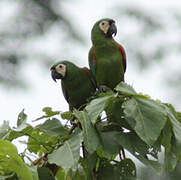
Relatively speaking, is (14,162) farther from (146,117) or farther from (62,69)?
(62,69)

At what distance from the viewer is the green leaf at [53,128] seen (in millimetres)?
2090

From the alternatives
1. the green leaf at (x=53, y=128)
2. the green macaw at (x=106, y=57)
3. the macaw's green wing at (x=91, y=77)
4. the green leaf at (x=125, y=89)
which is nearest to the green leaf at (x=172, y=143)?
the green leaf at (x=125, y=89)

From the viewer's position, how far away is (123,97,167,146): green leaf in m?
1.91

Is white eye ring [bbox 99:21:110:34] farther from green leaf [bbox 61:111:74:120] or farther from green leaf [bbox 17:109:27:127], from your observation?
green leaf [bbox 17:109:27:127]

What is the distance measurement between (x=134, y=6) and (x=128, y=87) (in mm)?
6966

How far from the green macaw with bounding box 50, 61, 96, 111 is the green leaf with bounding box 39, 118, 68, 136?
3.94ft

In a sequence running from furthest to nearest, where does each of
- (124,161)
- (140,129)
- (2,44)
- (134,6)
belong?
1. (134,6)
2. (2,44)
3. (124,161)
4. (140,129)

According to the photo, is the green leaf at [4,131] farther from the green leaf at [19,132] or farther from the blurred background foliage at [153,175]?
the blurred background foliage at [153,175]

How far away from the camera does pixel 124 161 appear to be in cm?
222

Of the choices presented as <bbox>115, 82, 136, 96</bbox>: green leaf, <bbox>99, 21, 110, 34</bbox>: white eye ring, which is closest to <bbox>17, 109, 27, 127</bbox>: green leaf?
<bbox>115, 82, 136, 96</bbox>: green leaf

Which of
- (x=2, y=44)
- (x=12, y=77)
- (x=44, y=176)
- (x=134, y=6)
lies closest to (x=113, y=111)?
(x=44, y=176)

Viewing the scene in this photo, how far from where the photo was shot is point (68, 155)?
75.3 inches

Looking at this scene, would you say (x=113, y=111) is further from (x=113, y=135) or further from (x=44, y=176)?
(x=44, y=176)

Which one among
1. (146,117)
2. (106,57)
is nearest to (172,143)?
(146,117)
